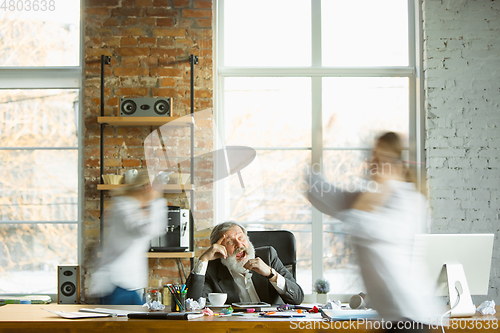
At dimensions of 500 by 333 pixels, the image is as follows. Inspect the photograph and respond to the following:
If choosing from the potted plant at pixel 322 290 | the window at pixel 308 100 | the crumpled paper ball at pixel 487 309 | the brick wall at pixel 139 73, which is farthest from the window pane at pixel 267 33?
the crumpled paper ball at pixel 487 309

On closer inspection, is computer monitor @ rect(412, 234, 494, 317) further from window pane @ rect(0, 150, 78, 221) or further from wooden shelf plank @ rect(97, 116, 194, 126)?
window pane @ rect(0, 150, 78, 221)

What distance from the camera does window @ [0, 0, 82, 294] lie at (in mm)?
3754

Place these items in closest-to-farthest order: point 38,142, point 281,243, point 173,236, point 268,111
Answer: point 281,243
point 173,236
point 38,142
point 268,111

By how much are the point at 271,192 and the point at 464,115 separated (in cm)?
161

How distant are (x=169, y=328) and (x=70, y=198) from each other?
219cm

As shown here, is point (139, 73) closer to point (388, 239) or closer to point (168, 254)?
point (168, 254)

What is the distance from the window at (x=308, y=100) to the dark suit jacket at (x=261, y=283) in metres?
1.04

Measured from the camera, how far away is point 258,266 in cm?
251

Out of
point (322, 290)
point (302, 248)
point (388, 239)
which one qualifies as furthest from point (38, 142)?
point (388, 239)

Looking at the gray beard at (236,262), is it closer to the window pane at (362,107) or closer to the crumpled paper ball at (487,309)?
the crumpled paper ball at (487,309)

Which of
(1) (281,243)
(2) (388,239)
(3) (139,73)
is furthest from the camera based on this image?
(3) (139,73)

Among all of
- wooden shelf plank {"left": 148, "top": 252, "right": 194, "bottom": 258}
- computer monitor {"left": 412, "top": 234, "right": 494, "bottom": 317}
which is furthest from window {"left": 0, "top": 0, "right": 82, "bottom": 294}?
computer monitor {"left": 412, "top": 234, "right": 494, "bottom": 317}

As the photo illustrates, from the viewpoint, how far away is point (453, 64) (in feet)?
12.3

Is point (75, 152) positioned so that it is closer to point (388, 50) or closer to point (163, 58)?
point (163, 58)
